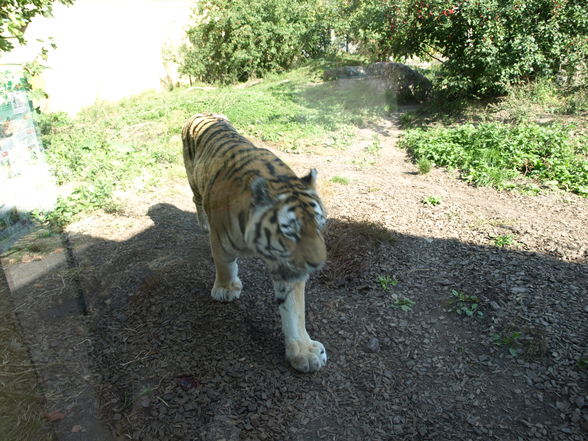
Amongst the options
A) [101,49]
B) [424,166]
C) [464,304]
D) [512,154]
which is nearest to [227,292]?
[464,304]

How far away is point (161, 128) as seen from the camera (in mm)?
8602

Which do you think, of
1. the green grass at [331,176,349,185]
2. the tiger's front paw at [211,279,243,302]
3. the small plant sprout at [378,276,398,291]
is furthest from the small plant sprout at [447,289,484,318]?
the green grass at [331,176,349,185]

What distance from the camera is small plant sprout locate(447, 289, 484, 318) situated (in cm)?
324

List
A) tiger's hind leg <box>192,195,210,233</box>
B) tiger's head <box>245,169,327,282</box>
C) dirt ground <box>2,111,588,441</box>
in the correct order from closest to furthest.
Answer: tiger's head <box>245,169,327,282</box> < dirt ground <box>2,111,588,441</box> < tiger's hind leg <box>192,195,210,233</box>

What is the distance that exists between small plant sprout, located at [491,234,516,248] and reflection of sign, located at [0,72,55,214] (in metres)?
5.21

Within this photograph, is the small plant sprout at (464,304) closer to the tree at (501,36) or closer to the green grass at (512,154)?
the green grass at (512,154)

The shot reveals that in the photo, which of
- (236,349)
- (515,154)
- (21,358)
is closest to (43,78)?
(21,358)

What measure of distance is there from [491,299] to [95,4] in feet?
37.0

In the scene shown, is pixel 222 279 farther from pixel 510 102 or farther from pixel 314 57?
pixel 314 57

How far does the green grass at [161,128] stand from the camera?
19.1ft

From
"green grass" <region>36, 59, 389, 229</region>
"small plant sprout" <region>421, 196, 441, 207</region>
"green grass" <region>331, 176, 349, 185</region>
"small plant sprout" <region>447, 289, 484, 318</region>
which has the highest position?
"green grass" <region>36, 59, 389, 229</region>

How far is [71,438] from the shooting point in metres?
2.30

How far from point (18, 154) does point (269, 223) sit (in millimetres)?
3946

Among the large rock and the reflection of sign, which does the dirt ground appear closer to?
the reflection of sign
